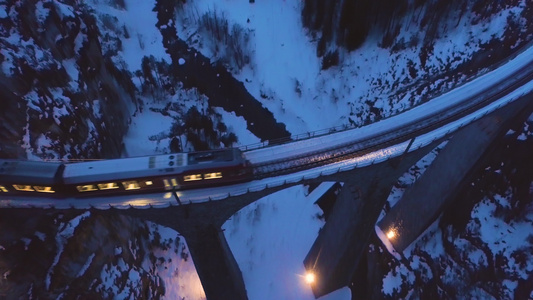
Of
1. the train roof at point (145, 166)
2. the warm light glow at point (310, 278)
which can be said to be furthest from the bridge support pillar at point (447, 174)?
the train roof at point (145, 166)

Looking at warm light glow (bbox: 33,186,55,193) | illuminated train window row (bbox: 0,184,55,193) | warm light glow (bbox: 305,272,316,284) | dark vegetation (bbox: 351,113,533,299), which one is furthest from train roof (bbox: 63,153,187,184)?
dark vegetation (bbox: 351,113,533,299)

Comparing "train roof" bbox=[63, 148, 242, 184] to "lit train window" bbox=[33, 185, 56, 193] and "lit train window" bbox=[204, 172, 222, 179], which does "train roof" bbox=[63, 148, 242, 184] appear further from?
"lit train window" bbox=[33, 185, 56, 193]

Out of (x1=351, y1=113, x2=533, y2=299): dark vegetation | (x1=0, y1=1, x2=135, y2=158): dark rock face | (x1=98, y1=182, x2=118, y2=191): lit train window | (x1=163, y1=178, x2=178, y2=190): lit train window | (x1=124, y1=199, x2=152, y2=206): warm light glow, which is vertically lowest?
(x1=351, y1=113, x2=533, y2=299): dark vegetation

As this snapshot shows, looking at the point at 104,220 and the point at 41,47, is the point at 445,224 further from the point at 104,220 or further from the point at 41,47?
the point at 41,47

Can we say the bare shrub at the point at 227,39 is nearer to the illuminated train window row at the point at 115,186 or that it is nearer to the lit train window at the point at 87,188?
the illuminated train window row at the point at 115,186

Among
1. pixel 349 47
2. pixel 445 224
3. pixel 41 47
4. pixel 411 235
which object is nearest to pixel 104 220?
pixel 41 47

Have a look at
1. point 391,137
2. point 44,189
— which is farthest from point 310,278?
point 44,189
